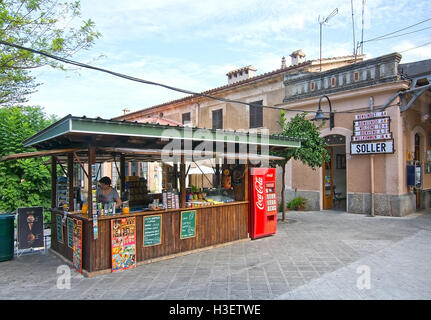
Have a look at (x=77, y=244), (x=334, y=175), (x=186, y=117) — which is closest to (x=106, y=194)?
(x=77, y=244)

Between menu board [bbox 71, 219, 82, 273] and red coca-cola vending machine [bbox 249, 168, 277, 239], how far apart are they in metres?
4.14

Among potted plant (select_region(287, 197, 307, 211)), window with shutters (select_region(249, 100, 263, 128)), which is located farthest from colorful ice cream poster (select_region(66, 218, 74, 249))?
window with shutters (select_region(249, 100, 263, 128))

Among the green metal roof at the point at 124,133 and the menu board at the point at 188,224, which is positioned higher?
the green metal roof at the point at 124,133

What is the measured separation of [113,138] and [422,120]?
475 inches

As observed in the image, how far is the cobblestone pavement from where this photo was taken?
4.63 metres

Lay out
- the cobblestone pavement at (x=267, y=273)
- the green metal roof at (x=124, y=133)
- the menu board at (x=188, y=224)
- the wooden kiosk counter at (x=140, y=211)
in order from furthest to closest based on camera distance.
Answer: the menu board at (x=188, y=224), the wooden kiosk counter at (x=140, y=211), the green metal roof at (x=124, y=133), the cobblestone pavement at (x=267, y=273)

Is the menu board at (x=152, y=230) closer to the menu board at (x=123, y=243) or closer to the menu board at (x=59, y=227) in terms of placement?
the menu board at (x=123, y=243)

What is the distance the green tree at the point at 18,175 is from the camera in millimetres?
8875

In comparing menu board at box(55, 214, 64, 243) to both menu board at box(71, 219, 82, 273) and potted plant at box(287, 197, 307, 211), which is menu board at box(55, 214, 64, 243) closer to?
menu board at box(71, 219, 82, 273)

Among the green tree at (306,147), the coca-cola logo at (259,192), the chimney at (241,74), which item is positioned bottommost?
the coca-cola logo at (259,192)

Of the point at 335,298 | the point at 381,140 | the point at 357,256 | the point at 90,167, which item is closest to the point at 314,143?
the point at 381,140

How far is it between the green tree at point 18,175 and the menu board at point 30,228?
227cm

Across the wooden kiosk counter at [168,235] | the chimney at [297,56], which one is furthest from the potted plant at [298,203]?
the chimney at [297,56]

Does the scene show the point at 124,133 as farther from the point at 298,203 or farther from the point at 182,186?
the point at 298,203
